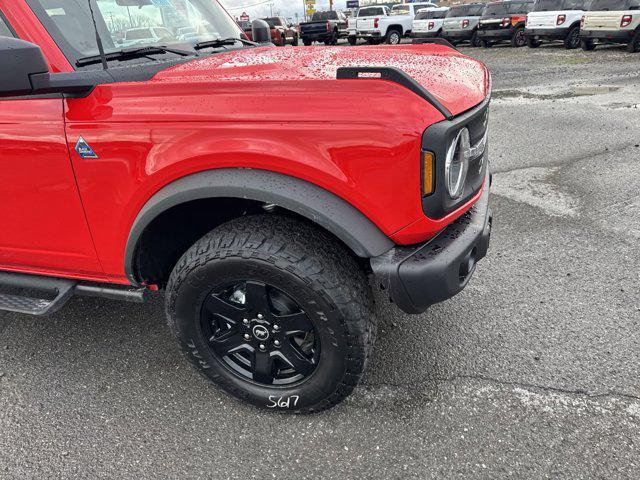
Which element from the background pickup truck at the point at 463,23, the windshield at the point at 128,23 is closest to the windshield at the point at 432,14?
the background pickup truck at the point at 463,23

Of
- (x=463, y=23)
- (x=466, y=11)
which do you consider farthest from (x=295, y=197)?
(x=466, y=11)

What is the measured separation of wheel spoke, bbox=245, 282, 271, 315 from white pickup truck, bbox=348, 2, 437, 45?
2132 cm

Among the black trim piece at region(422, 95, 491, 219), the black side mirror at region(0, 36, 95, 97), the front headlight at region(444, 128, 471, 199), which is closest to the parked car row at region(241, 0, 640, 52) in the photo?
the black trim piece at region(422, 95, 491, 219)

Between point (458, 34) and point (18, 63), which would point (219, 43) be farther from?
point (458, 34)

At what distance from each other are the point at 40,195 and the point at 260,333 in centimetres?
114

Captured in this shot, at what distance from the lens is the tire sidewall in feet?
6.14

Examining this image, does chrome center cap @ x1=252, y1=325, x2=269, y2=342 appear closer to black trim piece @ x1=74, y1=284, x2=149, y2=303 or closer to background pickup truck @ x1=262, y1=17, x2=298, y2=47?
black trim piece @ x1=74, y1=284, x2=149, y2=303

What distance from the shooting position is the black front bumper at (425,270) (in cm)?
176

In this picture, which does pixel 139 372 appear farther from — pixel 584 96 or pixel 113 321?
pixel 584 96

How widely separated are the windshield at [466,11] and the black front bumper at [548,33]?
3.50m

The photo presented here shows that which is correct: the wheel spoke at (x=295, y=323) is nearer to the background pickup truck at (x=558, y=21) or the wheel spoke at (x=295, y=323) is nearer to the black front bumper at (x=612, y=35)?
the black front bumper at (x=612, y=35)

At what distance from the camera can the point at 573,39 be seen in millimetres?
15781

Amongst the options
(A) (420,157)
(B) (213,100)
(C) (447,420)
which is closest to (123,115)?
(B) (213,100)

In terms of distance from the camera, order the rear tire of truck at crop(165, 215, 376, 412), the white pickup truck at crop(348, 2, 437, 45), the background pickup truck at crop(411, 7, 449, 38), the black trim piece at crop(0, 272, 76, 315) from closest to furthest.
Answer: the rear tire of truck at crop(165, 215, 376, 412) → the black trim piece at crop(0, 272, 76, 315) → the background pickup truck at crop(411, 7, 449, 38) → the white pickup truck at crop(348, 2, 437, 45)
